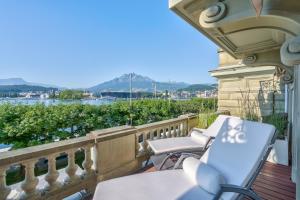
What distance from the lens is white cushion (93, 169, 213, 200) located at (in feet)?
5.83

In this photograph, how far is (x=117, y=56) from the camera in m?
49.4

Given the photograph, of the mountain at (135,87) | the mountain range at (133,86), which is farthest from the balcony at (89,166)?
the mountain at (135,87)

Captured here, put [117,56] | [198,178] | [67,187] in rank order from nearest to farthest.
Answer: [198,178]
[67,187]
[117,56]

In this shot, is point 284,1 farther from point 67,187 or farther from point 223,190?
point 67,187

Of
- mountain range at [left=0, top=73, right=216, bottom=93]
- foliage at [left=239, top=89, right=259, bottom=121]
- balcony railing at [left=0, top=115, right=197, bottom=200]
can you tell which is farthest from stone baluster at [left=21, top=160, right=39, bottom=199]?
mountain range at [left=0, top=73, right=216, bottom=93]

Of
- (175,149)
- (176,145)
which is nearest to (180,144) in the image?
(176,145)

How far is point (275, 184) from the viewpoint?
310 centimetres

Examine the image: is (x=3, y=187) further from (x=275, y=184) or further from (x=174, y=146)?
(x=275, y=184)

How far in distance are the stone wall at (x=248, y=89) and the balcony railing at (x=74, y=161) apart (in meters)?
4.42

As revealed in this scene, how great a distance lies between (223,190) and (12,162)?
2.06m

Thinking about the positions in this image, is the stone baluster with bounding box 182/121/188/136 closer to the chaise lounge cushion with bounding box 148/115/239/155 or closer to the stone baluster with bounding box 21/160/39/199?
the chaise lounge cushion with bounding box 148/115/239/155

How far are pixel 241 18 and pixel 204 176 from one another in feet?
5.19

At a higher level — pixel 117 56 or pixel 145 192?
pixel 117 56

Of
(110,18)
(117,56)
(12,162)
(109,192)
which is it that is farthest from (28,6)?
(117,56)
